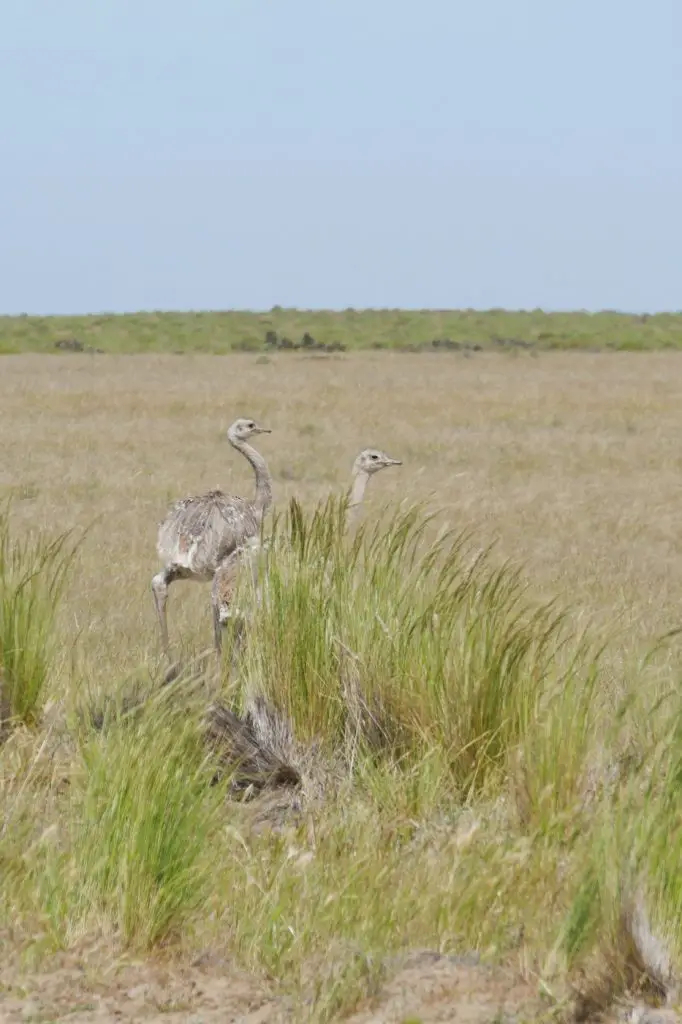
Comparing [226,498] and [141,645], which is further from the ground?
[226,498]

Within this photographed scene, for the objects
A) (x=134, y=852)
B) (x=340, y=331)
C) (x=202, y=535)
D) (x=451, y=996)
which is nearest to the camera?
(x=451, y=996)

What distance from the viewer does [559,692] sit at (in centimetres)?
611

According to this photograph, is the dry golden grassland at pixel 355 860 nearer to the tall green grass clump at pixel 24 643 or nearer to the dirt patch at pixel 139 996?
the dirt patch at pixel 139 996

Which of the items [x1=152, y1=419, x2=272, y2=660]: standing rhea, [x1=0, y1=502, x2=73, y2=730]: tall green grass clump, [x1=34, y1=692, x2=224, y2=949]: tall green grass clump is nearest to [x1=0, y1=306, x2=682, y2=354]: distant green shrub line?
[x1=152, y1=419, x2=272, y2=660]: standing rhea

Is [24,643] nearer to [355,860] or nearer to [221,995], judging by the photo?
[355,860]

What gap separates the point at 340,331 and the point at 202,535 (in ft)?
167

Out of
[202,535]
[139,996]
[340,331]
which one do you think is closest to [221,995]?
[139,996]

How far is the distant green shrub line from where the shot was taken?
5288 centimetres

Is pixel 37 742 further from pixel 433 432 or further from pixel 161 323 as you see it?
pixel 161 323

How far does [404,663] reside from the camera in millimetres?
6203

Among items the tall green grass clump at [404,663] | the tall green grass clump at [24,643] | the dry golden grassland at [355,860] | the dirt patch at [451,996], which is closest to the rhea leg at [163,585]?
the dry golden grassland at [355,860]

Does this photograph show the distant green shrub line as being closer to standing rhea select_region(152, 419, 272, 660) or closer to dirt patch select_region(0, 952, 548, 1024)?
standing rhea select_region(152, 419, 272, 660)

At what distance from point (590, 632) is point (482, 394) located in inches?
961

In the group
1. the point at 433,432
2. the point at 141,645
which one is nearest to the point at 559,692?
the point at 141,645
